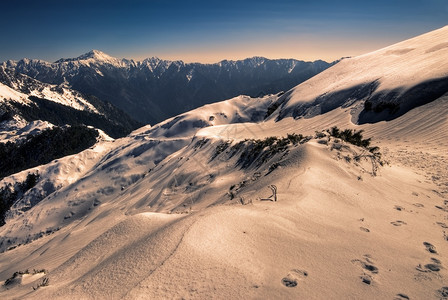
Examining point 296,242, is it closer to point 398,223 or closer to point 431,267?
point 431,267

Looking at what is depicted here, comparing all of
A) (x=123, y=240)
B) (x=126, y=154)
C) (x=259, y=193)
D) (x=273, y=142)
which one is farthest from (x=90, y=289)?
(x=126, y=154)

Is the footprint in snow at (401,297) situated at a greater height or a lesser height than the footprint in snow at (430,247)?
greater

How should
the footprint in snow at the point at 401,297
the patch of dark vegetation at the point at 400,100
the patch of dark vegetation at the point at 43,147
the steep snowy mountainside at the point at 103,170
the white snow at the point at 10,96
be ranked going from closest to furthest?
the footprint in snow at the point at 401,297 < the patch of dark vegetation at the point at 400,100 < the steep snowy mountainside at the point at 103,170 < the patch of dark vegetation at the point at 43,147 < the white snow at the point at 10,96

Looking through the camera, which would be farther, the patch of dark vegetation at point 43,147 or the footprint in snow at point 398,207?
the patch of dark vegetation at point 43,147

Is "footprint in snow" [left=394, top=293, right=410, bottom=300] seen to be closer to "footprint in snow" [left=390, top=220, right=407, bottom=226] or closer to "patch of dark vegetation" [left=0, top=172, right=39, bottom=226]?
"footprint in snow" [left=390, top=220, right=407, bottom=226]

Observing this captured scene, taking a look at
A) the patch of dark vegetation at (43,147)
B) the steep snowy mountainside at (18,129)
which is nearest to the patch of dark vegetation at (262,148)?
the patch of dark vegetation at (43,147)

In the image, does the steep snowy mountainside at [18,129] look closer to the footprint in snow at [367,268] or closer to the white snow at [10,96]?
the white snow at [10,96]

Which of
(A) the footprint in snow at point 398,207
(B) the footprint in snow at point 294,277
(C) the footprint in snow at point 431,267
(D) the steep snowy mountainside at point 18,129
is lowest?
(A) the footprint in snow at point 398,207
